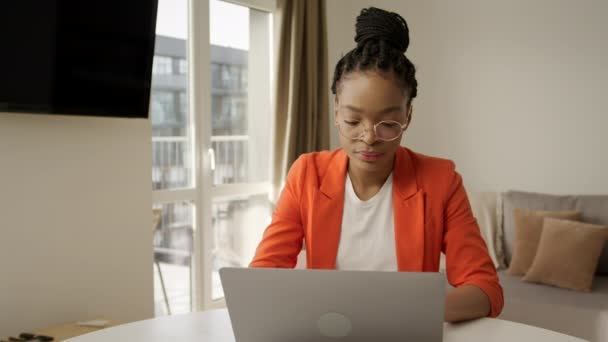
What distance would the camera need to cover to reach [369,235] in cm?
135

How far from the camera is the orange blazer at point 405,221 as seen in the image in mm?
1281

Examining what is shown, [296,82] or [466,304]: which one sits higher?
[296,82]

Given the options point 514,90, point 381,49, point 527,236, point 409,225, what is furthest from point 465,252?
point 514,90

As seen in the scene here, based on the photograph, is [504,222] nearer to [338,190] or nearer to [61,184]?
[338,190]

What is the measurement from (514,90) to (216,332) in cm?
294

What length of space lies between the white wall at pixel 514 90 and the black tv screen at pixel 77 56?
2093 millimetres

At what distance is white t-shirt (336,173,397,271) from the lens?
1340mm

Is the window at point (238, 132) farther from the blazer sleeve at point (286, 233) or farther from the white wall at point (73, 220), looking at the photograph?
the blazer sleeve at point (286, 233)

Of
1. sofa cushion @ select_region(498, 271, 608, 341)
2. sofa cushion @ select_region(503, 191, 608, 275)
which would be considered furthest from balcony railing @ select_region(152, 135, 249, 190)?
sofa cushion @ select_region(498, 271, 608, 341)

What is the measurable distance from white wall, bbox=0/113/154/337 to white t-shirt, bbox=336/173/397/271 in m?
1.43

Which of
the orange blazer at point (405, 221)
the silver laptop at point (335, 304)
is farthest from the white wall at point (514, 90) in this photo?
the silver laptop at point (335, 304)

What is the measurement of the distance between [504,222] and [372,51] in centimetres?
228

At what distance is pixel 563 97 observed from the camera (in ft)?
10.9

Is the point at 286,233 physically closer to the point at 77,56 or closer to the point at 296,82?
the point at 77,56
